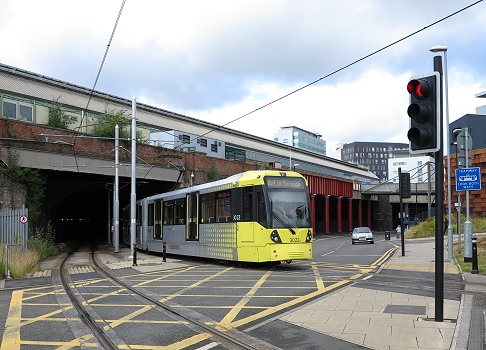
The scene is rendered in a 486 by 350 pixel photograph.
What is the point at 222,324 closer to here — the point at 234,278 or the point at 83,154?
the point at 234,278

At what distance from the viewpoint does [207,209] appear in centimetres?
2011

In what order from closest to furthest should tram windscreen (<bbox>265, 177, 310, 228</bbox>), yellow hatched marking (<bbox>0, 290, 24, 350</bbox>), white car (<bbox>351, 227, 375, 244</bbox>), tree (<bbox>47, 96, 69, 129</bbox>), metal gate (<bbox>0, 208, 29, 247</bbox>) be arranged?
yellow hatched marking (<bbox>0, 290, 24, 350</bbox>), tram windscreen (<bbox>265, 177, 310, 228</bbox>), metal gate (<bbox>0, 208, 29, 247</bbox>), tree (<bbox>47, 96, 69, 129</bbox>), white car (<bbox>351, 227, 375, 244</bbox>)

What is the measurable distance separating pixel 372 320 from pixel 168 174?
92.7 feet

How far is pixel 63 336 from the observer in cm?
777

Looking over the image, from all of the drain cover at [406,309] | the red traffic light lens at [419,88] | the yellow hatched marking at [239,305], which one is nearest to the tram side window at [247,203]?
the yellow hatched marking at [239,305]

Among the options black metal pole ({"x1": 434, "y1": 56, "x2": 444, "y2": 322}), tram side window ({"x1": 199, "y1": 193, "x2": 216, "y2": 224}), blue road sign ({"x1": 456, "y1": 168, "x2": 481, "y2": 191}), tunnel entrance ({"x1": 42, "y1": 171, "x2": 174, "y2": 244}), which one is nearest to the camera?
black metal pole ({"x1": 434, "y1": 56, "x2": 444, "y2": 322})

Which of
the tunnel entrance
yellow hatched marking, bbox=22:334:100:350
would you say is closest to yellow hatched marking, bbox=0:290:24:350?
yellow hatched marking, bbox=22:334:100:350

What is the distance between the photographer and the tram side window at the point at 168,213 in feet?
79.1

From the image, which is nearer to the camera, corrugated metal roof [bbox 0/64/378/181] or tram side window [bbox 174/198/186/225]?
tram side window [bbox 174/198/186/225]

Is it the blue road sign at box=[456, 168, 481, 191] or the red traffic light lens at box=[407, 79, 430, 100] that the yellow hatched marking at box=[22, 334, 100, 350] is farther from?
the blue road sign at box=[456, 168, 481, 191]

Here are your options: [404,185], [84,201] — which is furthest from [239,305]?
[84,201]

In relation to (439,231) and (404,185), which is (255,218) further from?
(439,231)

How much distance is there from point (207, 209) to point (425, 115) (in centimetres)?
1324

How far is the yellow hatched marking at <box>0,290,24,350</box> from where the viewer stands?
287 inches
